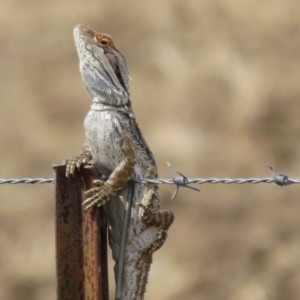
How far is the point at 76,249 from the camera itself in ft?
11.5

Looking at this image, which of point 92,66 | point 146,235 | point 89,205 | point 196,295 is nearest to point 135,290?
point 146,235

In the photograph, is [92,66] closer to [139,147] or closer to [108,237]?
[139,147]

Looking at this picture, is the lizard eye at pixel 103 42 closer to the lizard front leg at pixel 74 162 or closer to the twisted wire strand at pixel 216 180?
the lizard front leg at pixel 74 162

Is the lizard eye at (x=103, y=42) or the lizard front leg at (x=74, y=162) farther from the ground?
the lizard eye at (x=103, y=42)

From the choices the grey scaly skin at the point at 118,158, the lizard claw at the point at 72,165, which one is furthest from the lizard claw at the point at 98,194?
the lizard claw at the point at 72,165

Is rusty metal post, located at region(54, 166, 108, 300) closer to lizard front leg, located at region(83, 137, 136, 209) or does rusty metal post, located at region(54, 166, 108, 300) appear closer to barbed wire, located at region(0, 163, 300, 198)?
lizard front leg, located at region(83, 137, 136, 209)

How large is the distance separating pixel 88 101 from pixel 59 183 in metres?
6.38

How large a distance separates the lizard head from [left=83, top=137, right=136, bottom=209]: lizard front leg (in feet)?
0.80

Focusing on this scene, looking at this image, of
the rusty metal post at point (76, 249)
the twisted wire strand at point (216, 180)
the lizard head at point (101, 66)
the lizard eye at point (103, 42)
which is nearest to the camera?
the twisted wire strand at point (216, 180)

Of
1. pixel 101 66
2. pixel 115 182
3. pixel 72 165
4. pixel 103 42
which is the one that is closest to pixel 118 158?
pixel 115 182

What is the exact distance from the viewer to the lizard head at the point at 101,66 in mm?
3820

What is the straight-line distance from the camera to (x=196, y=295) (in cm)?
983

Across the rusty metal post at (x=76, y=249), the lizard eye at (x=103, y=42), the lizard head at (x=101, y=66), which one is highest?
the lizard eye at (x=103, y=42)

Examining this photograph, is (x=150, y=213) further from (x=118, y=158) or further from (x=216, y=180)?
(x=216, y=180)
